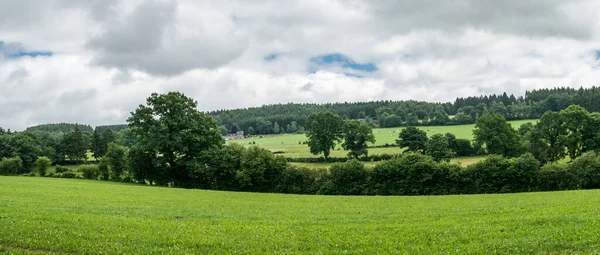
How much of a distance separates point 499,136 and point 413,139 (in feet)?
68.6

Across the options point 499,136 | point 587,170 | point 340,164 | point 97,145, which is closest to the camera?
point 587,170

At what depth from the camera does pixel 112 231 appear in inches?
695

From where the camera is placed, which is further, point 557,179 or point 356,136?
point 356,136

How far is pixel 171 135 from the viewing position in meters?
64.9

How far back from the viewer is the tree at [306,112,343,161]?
342ft

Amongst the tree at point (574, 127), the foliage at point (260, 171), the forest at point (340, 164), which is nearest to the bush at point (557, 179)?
the forest at point (340, 164)

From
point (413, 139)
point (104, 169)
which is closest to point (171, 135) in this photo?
point (104, 169)

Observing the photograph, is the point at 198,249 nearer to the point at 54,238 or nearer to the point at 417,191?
the point at 54,238

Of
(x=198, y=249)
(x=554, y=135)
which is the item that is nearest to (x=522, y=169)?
(x=554, y=135)

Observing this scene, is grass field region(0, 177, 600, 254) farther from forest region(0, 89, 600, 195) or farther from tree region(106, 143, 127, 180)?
tree region(106, 143, 127, 180)

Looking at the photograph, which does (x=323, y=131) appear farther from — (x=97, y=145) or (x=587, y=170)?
(x=97, y=145)

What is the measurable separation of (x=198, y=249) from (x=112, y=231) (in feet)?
17.9

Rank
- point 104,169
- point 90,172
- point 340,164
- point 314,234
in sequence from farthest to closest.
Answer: point 90,172, point 104,169, point 340,164, point 314,234

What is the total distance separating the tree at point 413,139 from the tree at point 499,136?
48.0 ft
